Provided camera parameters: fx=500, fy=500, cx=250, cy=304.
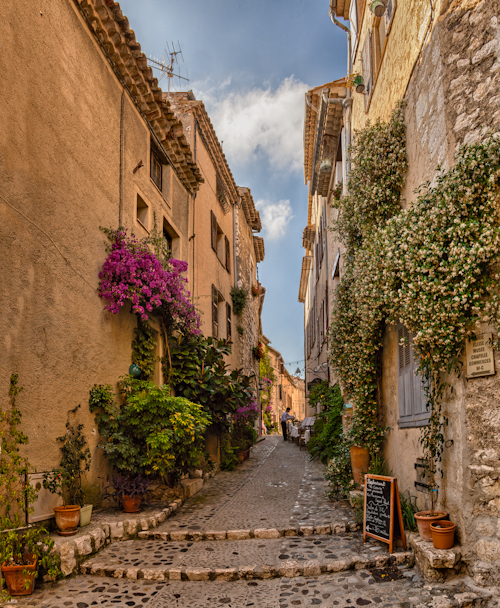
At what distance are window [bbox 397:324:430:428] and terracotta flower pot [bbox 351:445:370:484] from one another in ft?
4.12

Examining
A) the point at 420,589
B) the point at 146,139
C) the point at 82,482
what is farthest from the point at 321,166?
the point at 420,589

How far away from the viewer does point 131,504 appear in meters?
6.63

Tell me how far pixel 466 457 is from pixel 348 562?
1620 mm

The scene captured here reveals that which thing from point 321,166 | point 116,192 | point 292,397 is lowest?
point 292,397

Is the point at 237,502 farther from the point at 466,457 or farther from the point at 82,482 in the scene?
the point at 466,457

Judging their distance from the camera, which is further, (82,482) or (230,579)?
(82,482)

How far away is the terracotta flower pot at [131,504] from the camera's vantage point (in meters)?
6.62

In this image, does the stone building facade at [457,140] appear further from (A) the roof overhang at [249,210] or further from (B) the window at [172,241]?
(A) the roof overhang at [249,210]

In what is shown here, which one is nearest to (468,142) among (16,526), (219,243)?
(16,526)

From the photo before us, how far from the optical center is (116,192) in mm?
7691

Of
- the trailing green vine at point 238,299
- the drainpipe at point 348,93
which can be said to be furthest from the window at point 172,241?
the trailing green vine at point 238,299

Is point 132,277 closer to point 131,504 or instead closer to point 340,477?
point 131,504

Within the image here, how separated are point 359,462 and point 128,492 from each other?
10.8 ft

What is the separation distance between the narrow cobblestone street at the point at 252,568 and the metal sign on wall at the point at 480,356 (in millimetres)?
1722
